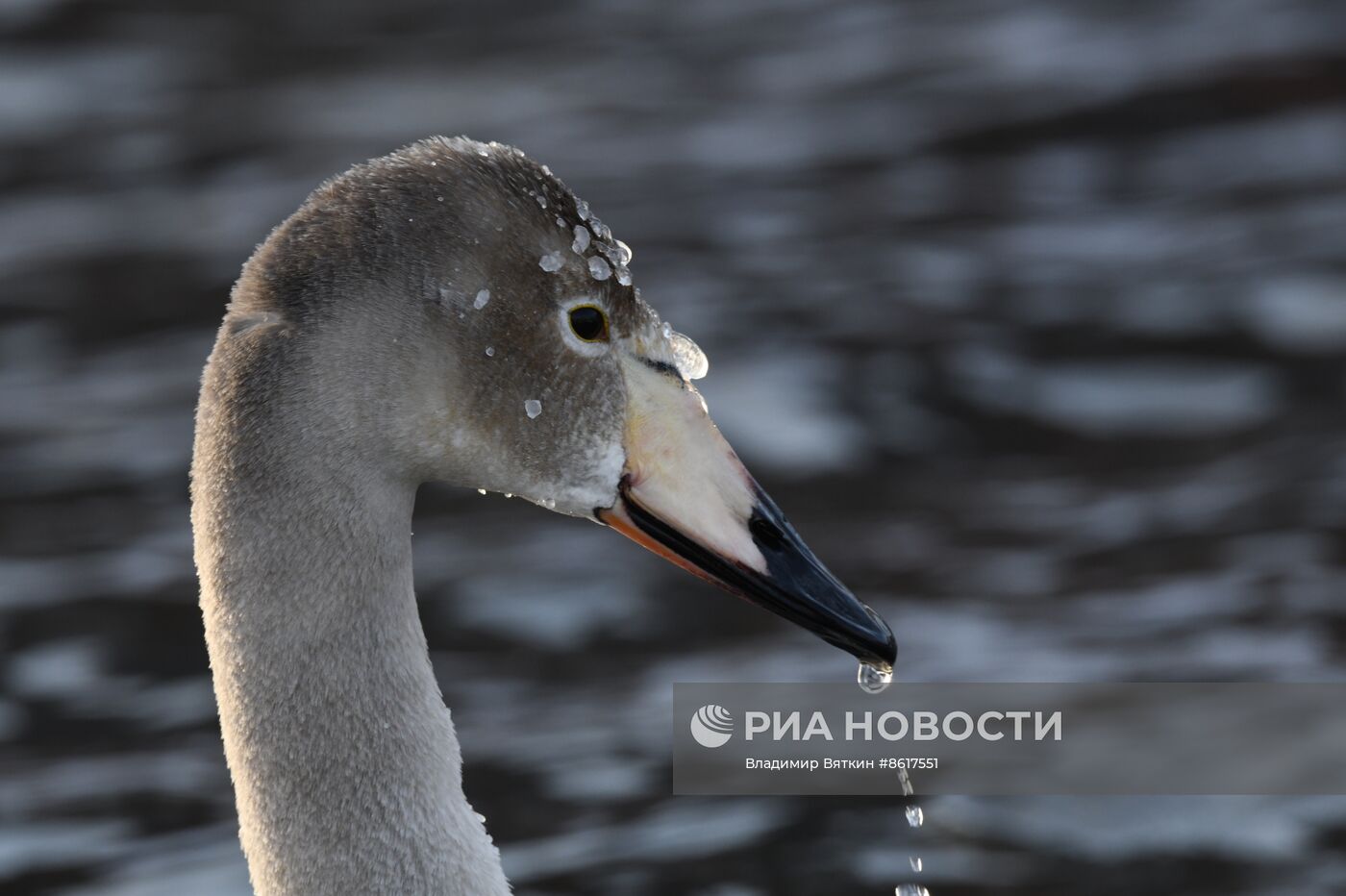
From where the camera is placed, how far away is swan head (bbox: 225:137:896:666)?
12.1 ft

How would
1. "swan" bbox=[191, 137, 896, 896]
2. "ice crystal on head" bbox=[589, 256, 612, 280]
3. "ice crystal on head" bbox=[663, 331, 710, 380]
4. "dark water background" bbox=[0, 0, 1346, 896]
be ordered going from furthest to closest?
1. "dark water background" bbox=[0, 0, 1346, 896]
2. "ice crystal on head" bbox=[663, 331, 710, 380]
3. "ice crystal on head" bbox=[589, 256, 612, 280]
4. "swan" bbox=[191, 137, 896, 896]

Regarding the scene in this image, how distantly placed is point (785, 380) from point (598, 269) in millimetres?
4156

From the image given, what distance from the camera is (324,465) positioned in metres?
3.68

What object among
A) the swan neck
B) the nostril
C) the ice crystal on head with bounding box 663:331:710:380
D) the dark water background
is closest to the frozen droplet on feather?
the ice crystal on head with bounding box 663:331:710:380

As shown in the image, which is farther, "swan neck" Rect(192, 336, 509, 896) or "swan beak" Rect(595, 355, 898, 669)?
"swan beak" Rect(595, 355, 898, 669)

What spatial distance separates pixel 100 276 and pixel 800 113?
3112mm

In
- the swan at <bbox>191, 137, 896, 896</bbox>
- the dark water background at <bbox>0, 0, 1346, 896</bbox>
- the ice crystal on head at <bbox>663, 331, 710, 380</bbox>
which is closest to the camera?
the swan at <bbox>191, 137, 896, 896</bbox>

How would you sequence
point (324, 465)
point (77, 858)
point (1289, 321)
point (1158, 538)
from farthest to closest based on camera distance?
point (1289, 321)
point (1158, 538)
point (77, 858)
point (324, 465)

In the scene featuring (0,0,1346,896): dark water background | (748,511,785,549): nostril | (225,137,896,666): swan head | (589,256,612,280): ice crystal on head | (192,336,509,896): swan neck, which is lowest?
(192,336,509,896): swan neck

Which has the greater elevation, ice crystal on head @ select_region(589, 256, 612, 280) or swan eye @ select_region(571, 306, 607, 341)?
ice crystal on head @ select_region(589, 256, 612, 280)

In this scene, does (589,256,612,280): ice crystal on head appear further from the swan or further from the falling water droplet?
the falling water droplet

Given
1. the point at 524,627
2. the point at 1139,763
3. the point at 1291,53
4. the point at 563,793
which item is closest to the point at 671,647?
the point at 524,627

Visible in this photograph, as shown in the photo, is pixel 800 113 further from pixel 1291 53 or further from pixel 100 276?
pixel 100 276

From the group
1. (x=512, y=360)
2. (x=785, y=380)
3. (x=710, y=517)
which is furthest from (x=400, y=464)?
(x=785, y=380)
